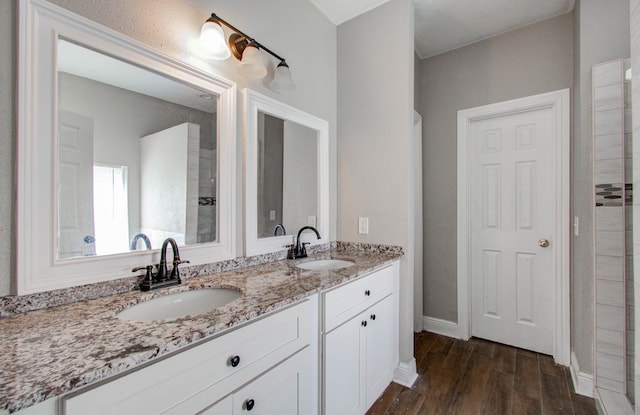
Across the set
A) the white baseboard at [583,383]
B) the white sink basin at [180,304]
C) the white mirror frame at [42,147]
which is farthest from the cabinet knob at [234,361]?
the white baseboard at [583,383]

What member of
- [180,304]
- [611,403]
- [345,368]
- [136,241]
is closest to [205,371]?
[180,304]

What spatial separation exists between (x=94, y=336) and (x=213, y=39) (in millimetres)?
1266

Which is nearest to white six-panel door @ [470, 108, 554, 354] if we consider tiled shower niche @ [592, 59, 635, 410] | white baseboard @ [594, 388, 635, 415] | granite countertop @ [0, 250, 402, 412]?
tiled shower niche @ [592, 59, 635, 410]

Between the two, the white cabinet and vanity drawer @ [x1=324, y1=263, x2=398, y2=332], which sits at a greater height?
vanity drawer @ [x1=324, y1=263, x2=398, y2=332]

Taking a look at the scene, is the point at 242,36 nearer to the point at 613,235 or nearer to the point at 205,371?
the point at 205,371

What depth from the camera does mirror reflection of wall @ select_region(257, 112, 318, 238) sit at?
1.72 m

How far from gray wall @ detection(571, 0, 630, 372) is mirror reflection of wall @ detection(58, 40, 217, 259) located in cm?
229

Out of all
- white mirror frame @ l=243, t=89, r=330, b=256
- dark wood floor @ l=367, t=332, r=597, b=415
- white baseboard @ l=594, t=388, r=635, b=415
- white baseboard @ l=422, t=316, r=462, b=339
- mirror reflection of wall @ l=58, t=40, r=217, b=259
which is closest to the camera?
mirror reflection of wall @ l=58, t=40, r=217, b=259

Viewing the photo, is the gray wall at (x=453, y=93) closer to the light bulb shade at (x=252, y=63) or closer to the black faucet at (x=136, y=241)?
the light bulb shade at (x=252, y=63)

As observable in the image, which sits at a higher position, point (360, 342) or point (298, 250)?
point (298, 250)

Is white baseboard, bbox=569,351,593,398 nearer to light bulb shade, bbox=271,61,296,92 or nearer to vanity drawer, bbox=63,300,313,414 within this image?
vanity drawer, bbox=63,300,313,414

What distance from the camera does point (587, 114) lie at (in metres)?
1.84

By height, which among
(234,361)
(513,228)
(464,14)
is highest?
(464,14)

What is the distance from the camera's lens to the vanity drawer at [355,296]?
1.32 meters
